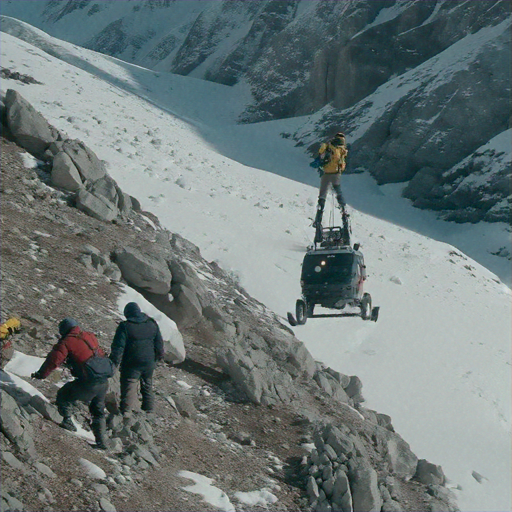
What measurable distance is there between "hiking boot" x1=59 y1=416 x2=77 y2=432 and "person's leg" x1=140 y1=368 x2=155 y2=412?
1290 millimetres

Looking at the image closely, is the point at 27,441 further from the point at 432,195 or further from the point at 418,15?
the point at 418,15

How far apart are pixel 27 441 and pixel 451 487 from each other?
9704 millimetres

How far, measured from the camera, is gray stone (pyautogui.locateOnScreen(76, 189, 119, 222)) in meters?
16.6

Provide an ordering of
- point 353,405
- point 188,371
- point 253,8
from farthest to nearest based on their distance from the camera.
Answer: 1. point 253,8
2. point 353,405
3. point 188,371

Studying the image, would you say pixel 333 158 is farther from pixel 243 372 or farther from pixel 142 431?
pixel 142 431

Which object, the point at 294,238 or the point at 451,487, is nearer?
the point at 451,487

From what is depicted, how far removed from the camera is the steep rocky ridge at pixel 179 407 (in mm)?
7762

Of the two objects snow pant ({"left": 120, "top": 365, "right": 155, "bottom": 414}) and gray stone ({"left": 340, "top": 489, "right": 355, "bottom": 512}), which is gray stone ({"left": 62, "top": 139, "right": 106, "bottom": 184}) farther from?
gray stone ({"left": 340, "top": 489, "right": 355, "bottom": 512})

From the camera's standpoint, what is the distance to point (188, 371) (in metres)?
12.3

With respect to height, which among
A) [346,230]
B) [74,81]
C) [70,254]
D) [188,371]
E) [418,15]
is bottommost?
[188,371]

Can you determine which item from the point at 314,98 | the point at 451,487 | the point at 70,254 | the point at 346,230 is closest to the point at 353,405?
the point at 451,487

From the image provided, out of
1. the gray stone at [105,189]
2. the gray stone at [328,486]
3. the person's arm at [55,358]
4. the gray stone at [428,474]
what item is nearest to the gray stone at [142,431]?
the person's arm at [55,358]

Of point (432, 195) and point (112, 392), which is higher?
point (432, 195)

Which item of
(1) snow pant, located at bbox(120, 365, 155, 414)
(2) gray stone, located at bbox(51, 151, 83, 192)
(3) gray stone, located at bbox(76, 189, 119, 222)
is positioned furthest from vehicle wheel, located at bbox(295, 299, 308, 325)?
(1) snow pant, located at bbox(120, 365, 155, 414)
